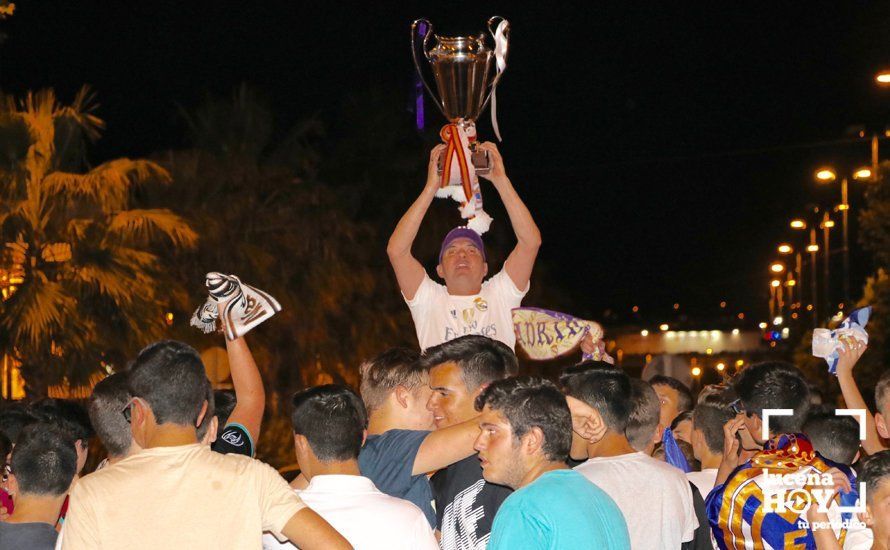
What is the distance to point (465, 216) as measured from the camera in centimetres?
796

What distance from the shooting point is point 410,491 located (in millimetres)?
5406

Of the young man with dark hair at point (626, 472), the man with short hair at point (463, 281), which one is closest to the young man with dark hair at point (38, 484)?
the young man with dark hair at point (626, 472)

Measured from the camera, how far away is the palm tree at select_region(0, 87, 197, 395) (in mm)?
16203

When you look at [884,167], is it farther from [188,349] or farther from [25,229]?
[188,349]

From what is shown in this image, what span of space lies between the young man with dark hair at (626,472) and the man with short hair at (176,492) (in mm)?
1398

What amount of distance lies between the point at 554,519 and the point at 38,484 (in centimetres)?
247

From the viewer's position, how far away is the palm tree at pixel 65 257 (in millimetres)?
16203

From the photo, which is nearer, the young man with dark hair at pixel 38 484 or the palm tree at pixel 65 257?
the young man with dark hair at pixel 38 484

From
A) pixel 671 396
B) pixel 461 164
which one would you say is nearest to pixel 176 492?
pixel 461 164

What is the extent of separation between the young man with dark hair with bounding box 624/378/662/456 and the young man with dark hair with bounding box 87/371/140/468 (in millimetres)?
2315

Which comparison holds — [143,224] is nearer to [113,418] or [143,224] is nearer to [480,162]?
[480,162]

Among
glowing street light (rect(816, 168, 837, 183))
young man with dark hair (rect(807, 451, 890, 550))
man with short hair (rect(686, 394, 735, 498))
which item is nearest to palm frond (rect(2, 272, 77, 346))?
man with short hair (rect(686, 394, 735, 498))

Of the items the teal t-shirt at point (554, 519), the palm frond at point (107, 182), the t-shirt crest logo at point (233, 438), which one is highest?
the palm frond at point (107, 182)
